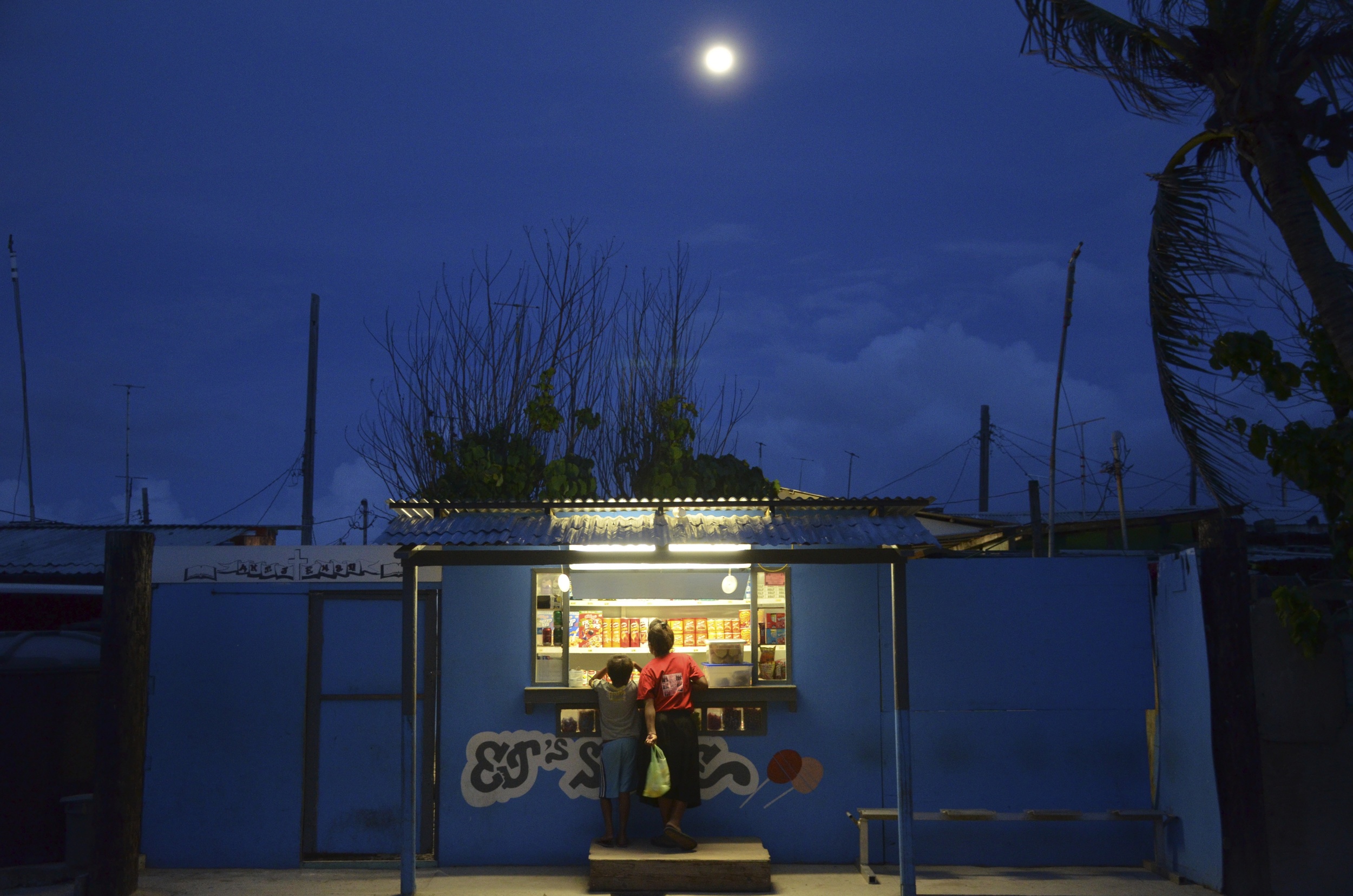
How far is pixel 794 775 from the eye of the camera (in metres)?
8.04

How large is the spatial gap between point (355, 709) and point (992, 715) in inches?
202

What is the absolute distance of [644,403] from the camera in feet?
47.3

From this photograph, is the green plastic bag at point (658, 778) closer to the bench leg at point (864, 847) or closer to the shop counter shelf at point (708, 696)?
the shop counter shelf at point (708, 696)

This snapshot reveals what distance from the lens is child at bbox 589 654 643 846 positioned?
7707 millimetres

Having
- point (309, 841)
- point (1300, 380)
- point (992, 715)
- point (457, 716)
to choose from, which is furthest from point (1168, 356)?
point (309, 841)

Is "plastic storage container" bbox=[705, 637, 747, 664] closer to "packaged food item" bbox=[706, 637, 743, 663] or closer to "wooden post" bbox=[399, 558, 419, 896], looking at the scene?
"packaged food item" bbox=[706, 637, 743, 663]

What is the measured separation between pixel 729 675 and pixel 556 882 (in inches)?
81.9

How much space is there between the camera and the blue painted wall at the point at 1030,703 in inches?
311

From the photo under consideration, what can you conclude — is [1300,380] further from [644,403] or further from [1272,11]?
[644,403]

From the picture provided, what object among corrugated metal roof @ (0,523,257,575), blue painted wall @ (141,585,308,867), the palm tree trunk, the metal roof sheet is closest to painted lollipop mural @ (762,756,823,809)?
the metal roof sheet

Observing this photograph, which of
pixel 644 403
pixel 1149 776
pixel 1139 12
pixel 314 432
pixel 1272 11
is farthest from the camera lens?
pixel 314 432

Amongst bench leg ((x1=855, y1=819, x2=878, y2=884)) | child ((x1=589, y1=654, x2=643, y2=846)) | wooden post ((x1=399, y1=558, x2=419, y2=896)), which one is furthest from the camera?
child ((x1=589, y1=654, x2=643, y2=846))

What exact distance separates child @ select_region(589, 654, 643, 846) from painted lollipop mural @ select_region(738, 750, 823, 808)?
985 millimetres

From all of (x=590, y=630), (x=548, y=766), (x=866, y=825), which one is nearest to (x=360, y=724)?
(x=548, y=766)
